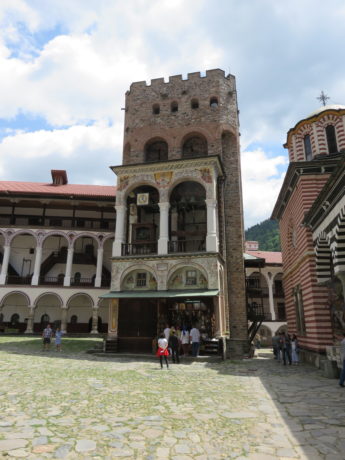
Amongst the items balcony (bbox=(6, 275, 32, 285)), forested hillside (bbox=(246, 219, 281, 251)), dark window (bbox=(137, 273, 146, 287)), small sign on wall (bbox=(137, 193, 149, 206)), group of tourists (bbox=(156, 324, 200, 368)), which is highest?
forested hillside (bbox=(246, 219, 281, 251))

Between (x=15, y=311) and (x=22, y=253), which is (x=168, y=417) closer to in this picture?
(x=15, y=311)

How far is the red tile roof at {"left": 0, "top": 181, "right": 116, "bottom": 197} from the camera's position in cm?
3162

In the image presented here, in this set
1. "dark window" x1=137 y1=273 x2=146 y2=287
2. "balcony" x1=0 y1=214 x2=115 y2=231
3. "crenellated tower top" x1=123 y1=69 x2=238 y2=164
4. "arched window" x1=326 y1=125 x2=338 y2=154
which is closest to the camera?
"arched window" x1=326 y1=125 x2=338 y2=154

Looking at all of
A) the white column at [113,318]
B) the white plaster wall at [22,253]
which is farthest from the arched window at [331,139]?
the white plaster wall at [22,253]

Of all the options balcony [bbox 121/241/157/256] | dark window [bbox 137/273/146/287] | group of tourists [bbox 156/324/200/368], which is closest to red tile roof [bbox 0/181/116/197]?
balcony [bbox 121/241/157/256]

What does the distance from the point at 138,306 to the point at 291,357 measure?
9028mm

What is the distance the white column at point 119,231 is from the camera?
2111cm

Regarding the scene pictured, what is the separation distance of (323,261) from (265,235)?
86213 mm

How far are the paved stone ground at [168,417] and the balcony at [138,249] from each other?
10.8 m

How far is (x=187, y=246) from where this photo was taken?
2267 centimetres

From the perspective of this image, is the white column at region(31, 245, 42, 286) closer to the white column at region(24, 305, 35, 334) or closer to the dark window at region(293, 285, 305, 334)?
the white column at region(24, 305, 35, 334)

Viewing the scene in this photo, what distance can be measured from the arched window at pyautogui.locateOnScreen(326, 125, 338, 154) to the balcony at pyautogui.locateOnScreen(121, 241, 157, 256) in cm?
1171

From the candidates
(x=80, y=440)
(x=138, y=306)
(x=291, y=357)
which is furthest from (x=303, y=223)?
(x=80, y=440)

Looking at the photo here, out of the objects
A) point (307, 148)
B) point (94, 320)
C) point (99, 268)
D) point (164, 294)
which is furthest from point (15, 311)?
point (307, 148)
